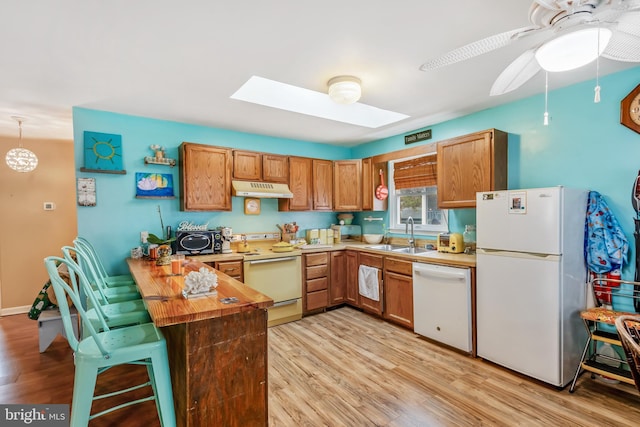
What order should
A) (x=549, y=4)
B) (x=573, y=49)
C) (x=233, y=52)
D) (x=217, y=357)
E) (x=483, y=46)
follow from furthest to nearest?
(x=233, y=52), (x=217, y=357), (x=483, y=46), (x=573, y=49), (x=549, y=4)

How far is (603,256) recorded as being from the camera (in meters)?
2.37

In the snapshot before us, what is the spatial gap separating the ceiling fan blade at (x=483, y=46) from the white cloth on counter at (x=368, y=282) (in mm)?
2652

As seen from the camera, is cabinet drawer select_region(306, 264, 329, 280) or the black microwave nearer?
the black microwave

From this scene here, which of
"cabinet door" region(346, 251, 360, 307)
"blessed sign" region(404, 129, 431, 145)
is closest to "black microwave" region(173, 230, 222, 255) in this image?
"cabinet door" region(346, 251, 360, 307)

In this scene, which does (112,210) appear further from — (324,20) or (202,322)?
(324,20)

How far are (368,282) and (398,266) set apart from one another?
21.0 inches

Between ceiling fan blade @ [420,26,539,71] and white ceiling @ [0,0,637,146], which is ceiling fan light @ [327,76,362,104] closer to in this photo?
white ceiling @ [0,0,637,146]

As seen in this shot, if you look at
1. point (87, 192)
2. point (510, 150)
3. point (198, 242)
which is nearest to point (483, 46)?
point (510, 150)

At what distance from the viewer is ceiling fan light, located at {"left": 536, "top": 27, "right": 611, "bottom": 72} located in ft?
4.04

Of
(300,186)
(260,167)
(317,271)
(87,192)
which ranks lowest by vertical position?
(317,271)

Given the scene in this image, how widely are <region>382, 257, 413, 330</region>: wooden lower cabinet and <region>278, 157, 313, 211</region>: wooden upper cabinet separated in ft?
4.59

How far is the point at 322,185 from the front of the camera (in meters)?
4.44

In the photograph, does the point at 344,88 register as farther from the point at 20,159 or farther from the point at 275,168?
the point at 20,159

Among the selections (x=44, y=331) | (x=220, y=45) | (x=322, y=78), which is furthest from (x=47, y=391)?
(x=322, y=78)
